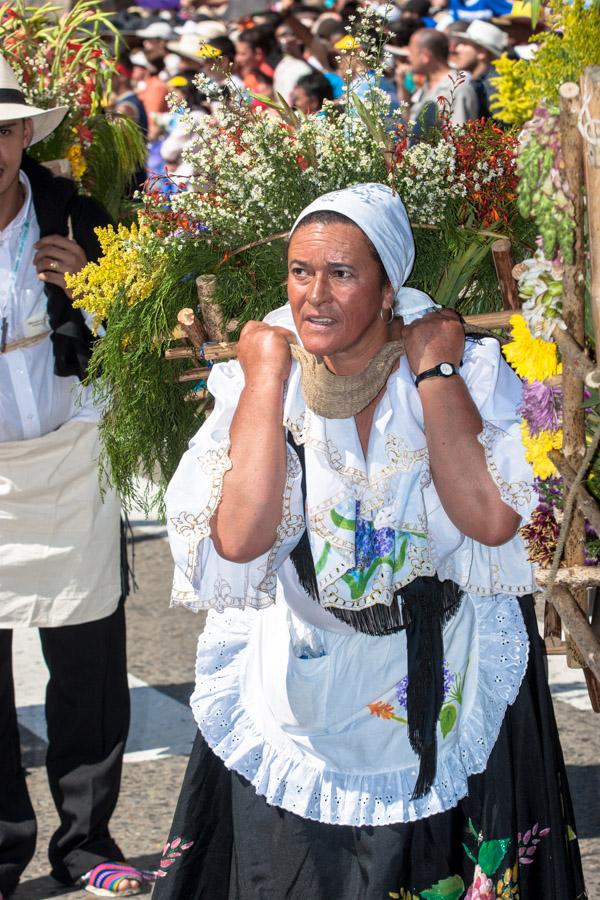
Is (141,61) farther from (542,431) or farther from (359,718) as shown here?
(542,431)

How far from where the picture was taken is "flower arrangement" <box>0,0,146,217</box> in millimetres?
4582

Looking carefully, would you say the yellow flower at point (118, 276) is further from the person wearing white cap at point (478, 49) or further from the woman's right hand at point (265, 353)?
the person wearing white cap at point (478, 49)

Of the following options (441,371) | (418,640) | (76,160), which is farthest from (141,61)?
(418,640)

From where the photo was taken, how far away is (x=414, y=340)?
2.84 meters

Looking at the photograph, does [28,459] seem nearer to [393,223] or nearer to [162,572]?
[393,223]

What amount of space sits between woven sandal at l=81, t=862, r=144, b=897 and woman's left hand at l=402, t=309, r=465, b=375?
213 centimetres

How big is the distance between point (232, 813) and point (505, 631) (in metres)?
0.74

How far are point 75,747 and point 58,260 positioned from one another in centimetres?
152

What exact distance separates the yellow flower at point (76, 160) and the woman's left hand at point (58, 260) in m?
0.55

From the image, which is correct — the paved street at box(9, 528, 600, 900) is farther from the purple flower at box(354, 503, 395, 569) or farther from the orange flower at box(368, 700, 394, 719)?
the purple flower at box(354, 503, 395, 569)

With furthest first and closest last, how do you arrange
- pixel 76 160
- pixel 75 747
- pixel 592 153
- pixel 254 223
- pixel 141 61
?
pixel 141 61 < pixel 76 160 < pixel 75 747 < pixel 254 223 < pixel 592 153

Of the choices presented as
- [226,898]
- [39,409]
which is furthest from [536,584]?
[39,409]

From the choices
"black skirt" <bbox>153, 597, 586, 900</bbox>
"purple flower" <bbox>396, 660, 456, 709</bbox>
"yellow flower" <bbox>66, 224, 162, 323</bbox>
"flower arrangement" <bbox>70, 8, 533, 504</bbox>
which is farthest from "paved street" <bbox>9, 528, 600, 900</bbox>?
"yellow flower" <bbox>66, 224, 162, 323</bbox>

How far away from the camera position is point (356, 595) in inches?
112
